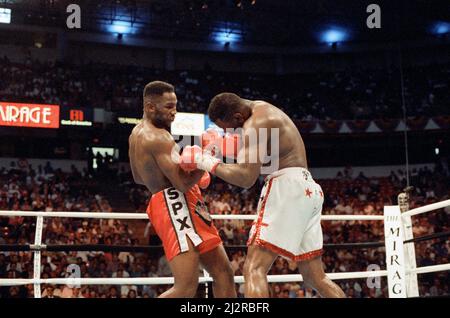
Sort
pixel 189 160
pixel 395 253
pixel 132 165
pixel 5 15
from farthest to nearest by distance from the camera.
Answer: pixel 5 15
pixel 395 253
pixel 132 165
pixel 189 160

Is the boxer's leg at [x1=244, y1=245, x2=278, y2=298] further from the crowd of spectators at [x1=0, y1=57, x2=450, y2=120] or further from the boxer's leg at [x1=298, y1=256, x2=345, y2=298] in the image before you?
the crowd of spectators at [x1=0, y1=57, x2=450, y2=120]

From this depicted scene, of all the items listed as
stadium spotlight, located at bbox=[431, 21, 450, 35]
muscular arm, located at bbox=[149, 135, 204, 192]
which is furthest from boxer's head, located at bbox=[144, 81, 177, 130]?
stadium spotlight, located at bbox=[431, 21, 450, 35]

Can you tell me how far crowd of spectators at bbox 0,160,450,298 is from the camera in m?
8.22

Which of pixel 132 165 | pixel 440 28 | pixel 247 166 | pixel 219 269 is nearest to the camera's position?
pixel 247 166

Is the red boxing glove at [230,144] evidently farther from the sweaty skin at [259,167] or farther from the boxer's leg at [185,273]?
the boxer's leg at [185,273]

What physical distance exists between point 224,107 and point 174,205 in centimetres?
59

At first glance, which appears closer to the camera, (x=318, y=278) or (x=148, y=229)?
(x=318, y=278)

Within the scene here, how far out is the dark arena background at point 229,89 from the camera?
14.0 metres

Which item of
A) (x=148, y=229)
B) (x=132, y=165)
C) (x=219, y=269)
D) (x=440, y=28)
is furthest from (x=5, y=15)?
(x=219, y=269)

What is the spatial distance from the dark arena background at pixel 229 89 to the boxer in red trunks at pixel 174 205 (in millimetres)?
7548

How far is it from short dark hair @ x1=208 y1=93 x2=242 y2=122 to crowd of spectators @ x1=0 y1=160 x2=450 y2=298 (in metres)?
1.40

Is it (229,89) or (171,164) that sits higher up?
(229,89)

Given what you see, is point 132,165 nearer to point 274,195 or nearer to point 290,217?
point 274,195

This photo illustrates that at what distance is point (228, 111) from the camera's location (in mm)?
2998
